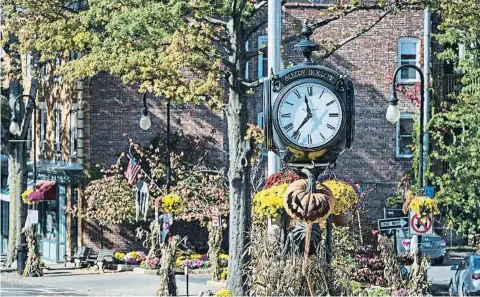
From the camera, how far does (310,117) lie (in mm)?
11469

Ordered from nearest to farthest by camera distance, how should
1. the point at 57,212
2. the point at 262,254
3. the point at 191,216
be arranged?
the point at 262,254 < the point at 191,216 < the point at 57,212

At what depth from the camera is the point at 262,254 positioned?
39.4 feet

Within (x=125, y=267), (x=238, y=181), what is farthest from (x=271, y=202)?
(x=125, y=267)

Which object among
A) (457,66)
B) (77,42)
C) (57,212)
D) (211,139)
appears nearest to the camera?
(77,42)

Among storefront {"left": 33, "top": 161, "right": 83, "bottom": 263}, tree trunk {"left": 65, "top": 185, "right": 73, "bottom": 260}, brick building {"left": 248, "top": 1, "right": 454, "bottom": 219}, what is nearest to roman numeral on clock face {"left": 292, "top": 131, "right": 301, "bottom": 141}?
storefront {"left": 33, "top": 161, "right": 83, "bottom": 263}

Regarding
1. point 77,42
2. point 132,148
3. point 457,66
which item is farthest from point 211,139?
point 77,42

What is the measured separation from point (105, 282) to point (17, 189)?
26.8 feet

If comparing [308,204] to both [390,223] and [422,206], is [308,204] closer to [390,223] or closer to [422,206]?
[422,206]

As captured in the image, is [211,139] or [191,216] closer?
[191,216]

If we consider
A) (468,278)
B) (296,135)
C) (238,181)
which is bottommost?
(468,278)

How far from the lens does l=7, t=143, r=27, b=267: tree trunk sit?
4362 centimetres

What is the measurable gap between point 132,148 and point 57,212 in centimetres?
568

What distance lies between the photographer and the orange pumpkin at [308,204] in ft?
36.8

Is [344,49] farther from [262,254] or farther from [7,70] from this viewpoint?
[262,254]
